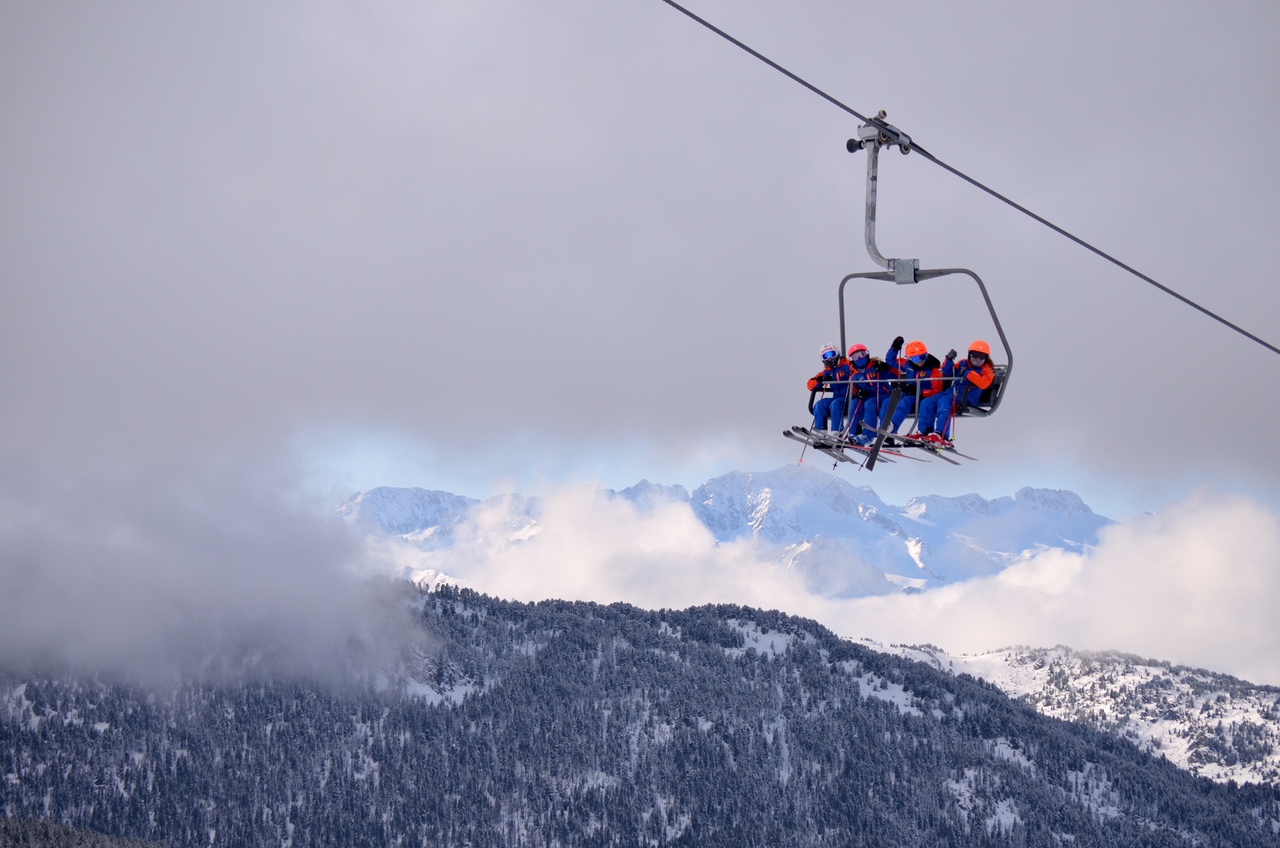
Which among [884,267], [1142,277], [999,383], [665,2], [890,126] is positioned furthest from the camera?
[999,383]

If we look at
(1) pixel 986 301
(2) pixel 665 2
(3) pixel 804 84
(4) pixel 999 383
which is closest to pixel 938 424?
(4) pixel 999 383

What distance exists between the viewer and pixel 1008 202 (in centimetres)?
2253

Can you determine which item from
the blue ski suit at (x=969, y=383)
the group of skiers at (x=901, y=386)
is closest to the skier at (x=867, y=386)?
the group of skiers at (x=901, y=386)

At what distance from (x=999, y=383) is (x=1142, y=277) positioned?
8.65 metres

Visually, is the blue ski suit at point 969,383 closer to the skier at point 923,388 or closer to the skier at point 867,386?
the skier at point 923,388

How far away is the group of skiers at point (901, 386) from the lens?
3108 cm

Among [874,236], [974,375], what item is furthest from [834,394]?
[874,236]

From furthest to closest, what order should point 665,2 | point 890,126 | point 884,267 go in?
point 884,267 < point 890,126 < point 665,2

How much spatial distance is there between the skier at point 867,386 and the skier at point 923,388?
0.41 metres

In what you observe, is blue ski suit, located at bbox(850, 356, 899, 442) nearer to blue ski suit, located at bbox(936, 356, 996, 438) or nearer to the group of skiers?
the group of skiers

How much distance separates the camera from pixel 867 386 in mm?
32969

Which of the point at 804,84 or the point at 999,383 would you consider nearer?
the point at 804,84

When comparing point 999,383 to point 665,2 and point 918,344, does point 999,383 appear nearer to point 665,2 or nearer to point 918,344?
point 918,344

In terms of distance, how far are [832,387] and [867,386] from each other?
3.18 ft
